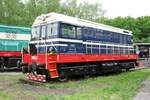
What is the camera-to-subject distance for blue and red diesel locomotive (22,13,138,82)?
19281 millimetres

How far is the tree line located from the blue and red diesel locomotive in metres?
21.1

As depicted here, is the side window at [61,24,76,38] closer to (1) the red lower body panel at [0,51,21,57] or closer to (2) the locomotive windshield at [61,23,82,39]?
(2) the locomotive windshield at [61,23,82,39]

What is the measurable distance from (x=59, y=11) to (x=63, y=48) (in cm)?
2889

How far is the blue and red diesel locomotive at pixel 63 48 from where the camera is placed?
1928 centimetres

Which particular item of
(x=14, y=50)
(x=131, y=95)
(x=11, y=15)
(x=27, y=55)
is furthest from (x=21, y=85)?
(x=11, y=15)

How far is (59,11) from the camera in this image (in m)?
48.1

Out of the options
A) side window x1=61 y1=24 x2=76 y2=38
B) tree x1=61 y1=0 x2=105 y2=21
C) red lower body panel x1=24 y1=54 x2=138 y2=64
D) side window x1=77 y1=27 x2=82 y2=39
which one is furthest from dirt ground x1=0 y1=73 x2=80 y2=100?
tree x1=61 y1=0 x2=105 y2=21

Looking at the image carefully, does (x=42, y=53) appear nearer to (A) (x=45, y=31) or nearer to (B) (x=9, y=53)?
(A) (x=45, y=31)

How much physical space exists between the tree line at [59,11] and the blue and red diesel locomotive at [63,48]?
69.1 feet

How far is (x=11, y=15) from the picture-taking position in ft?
144

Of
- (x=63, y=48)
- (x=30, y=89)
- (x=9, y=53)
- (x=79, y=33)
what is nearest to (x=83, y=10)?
(x=9, y=53)

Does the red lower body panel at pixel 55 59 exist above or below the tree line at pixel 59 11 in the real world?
below

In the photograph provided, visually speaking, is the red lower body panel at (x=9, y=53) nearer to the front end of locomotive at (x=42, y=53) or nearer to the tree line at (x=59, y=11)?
the front end of locomotive at (x=42, y=53)

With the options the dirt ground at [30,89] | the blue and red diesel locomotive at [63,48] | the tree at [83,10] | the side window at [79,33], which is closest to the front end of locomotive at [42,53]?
the blue and red diesel locomotive at [63,48]
